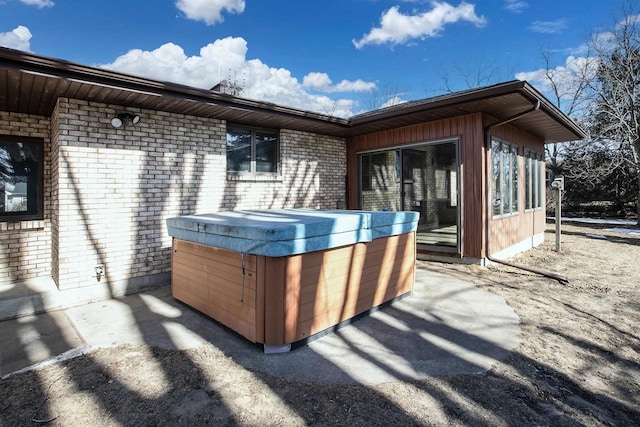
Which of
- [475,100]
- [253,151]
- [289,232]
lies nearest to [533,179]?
[475,100]

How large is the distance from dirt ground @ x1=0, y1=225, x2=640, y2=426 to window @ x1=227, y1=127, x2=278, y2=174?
140 inches

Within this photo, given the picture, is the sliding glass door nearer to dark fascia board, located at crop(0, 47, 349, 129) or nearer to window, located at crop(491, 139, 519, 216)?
window, located at crop(491, 139, 519, 216)

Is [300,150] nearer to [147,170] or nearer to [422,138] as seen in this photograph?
[422,138]

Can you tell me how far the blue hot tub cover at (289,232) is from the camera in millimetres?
2576

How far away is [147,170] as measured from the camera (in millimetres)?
4664


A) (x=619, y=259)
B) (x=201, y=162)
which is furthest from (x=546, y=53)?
(x=201, y=162)

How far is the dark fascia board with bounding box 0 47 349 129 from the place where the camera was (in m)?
3.07

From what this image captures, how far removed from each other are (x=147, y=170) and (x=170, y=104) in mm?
974

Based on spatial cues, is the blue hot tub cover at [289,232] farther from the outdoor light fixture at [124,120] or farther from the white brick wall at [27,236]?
the white brick wall at [27,236]

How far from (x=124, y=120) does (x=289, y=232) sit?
3.30 metres

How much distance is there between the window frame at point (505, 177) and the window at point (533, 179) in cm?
70

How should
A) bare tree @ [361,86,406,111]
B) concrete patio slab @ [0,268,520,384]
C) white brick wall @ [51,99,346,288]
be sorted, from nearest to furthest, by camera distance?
1. concrete patio slab @ [0,268,520,384]
2. white brick wall @ [51,99,346,288]
3. bare tree @ [361,86,406,111]

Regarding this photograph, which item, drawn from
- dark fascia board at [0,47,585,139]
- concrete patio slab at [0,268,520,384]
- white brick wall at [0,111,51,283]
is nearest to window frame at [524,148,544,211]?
dark fascia board at [0,47,585,139]

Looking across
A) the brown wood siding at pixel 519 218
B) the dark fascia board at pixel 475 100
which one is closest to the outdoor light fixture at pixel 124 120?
the dark fascia board at pixel 475 100
